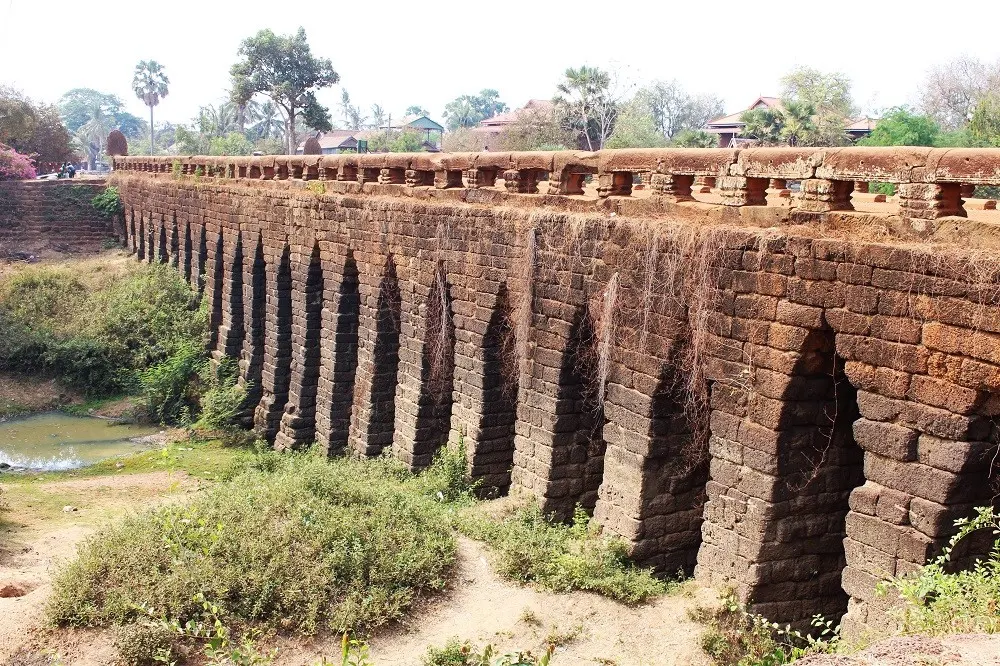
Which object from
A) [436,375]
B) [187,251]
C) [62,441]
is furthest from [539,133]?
[436,375]

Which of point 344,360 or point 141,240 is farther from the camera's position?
point 141,240

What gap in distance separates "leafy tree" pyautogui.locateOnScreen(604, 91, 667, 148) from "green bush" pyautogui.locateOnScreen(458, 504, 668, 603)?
2955 centimetres

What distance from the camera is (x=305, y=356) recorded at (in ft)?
47.9

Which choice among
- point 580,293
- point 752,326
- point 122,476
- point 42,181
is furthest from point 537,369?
point 42,181

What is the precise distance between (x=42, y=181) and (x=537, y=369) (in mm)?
24637

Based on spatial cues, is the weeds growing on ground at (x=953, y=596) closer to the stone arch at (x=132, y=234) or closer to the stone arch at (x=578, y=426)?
the stone arch at (x=578, y=426)

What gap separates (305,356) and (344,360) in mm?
1092

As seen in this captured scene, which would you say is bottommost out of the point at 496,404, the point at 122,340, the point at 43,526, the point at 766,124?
the point at 43,526

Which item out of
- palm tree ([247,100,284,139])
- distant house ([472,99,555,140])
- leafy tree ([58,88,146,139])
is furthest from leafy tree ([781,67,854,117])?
leafy tree ([58,88,146,139])

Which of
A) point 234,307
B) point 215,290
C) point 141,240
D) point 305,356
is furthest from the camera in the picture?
point 141,240

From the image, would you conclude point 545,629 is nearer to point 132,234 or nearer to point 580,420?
point 580,420

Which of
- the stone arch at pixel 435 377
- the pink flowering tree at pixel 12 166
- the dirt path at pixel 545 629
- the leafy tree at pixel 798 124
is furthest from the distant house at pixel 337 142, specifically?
the dirt path at pixel 545 629

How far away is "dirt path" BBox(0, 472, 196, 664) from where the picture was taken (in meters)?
7.40

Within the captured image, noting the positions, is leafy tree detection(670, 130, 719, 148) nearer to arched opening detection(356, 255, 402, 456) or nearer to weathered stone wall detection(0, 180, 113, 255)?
weathered stone wall detection(0, 180, 113, 255)
